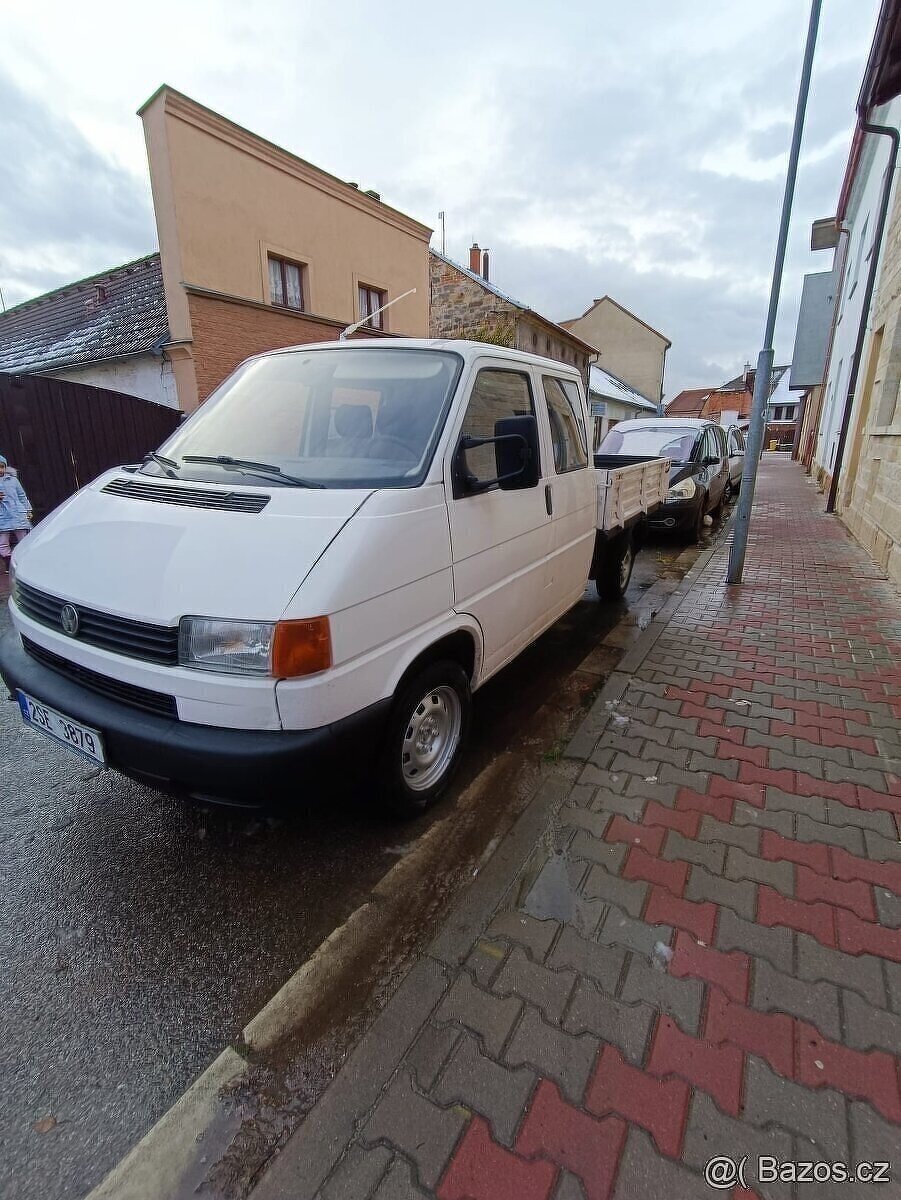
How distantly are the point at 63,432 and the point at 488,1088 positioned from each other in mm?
10203

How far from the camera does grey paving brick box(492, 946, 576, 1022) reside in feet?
5.87

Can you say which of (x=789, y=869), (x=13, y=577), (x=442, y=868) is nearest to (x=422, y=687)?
(x=442, y=868)

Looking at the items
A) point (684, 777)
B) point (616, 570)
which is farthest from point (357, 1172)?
point (616, 570)

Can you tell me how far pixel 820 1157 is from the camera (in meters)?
1.41

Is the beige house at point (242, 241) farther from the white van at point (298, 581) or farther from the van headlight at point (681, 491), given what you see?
the white van at point (298, 581)

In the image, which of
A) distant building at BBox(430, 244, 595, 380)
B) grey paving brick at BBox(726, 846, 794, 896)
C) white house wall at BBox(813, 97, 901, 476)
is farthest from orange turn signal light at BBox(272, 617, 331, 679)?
distant building at BBox(430, 244, 595, 380)

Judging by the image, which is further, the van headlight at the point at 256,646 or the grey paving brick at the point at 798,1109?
the van headlight at the point at 256,646

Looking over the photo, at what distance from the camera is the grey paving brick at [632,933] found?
199cm

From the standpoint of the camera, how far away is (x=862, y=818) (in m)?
2.60

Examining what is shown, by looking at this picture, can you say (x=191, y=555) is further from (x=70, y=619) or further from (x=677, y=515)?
(x=677, y=515)

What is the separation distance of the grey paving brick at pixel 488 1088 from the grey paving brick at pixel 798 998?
806 millimetres

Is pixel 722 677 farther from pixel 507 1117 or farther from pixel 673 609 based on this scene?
pixel 507 1117

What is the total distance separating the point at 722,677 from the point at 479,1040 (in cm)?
314

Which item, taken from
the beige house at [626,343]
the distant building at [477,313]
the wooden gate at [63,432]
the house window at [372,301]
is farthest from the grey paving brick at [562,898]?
the beige house at [626,343]
